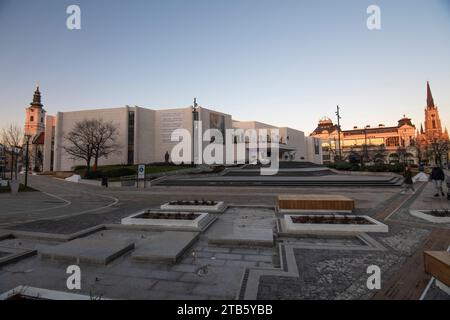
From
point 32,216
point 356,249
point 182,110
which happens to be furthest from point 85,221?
point 182,110

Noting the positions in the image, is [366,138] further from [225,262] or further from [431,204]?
[225,262]

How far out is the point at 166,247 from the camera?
18.9ft

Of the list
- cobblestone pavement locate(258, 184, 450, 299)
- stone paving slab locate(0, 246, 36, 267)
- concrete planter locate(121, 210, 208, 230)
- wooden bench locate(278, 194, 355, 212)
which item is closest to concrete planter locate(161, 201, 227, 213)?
concrete planter locate(121, 210, 208, 230)

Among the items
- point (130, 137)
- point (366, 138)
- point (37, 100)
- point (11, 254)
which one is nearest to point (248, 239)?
point (11, 254)

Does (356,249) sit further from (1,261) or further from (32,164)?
(32,164)

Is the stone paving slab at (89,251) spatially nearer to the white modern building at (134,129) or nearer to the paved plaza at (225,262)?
the paved plaza at (225,262)

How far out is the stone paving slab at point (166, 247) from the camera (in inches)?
203

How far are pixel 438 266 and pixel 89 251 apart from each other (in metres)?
6.99

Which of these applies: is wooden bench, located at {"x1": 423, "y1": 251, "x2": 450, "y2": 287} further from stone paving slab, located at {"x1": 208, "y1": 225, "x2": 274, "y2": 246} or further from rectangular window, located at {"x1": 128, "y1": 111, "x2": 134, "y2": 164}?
rectangular window, located at {"x1": 128, "y1": 111, "x2": 134, "y2": 164}

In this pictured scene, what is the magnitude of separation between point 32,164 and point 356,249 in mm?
90951

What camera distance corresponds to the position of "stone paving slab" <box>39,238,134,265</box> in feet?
16.6

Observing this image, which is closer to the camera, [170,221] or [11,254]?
[11,254]

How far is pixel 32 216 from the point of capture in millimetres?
10305

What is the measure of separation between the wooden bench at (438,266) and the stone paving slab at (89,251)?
246 inches
